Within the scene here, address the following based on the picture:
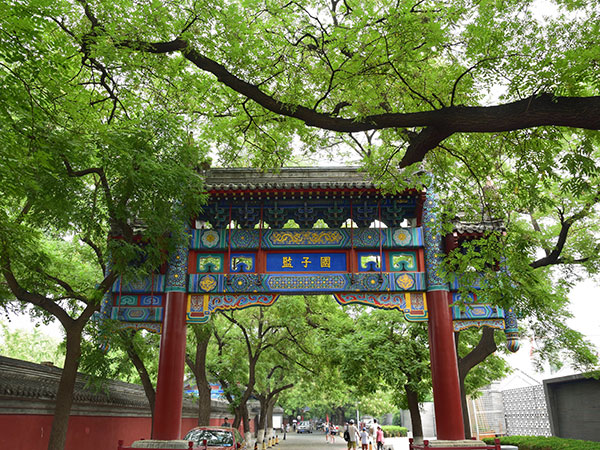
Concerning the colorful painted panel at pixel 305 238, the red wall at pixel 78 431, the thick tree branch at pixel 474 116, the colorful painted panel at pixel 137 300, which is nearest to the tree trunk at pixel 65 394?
the red wall at pixel 78 431

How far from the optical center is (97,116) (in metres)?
8.28

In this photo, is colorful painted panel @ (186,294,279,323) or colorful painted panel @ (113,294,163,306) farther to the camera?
colorful painted panel @ (113,294,163,306)

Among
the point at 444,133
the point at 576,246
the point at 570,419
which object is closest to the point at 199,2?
the point at 444,133

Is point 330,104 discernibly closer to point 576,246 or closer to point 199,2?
point 199,2

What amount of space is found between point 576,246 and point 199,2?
34.5 feet

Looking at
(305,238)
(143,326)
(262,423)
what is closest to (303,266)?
(305,238)

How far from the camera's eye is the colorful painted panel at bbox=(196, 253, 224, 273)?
11.0m

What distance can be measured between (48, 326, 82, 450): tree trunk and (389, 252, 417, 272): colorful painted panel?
6367 millimetres

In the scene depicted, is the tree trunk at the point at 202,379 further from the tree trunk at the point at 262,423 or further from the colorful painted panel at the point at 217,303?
the tree trunk at the point at 262,423

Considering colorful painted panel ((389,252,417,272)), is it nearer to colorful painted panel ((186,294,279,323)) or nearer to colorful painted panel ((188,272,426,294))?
colorful painted panel ((188,272,426,294))

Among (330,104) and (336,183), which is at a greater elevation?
(330,104)

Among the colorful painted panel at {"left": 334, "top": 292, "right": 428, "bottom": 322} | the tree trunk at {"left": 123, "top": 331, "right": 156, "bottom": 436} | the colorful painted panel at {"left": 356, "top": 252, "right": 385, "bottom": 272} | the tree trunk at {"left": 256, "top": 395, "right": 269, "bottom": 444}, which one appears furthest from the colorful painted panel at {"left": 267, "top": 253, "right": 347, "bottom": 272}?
the tree trunk at {"left": 256, "top": 395, "right": 269, "bottom": 444}

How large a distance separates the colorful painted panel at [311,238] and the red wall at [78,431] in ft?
15.1

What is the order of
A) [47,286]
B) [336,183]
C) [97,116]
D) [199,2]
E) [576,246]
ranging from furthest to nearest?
[576,246]
[336,183]
[47,286]
[97,116]
[199,2]
